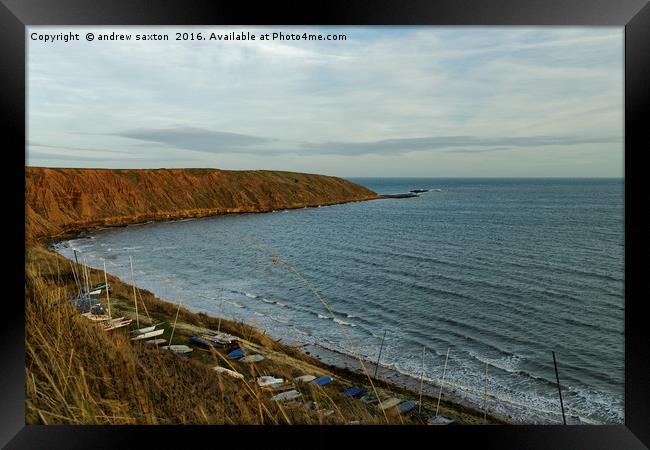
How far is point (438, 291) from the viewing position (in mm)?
17750

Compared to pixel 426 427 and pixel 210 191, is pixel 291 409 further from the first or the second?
pixel 210 191

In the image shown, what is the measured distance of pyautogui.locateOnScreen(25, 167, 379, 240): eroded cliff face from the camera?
37.2 metres

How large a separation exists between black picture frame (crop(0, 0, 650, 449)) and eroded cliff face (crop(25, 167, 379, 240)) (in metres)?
30.4

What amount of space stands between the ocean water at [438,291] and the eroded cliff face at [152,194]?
5.09 m

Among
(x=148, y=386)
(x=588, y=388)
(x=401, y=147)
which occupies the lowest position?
(x=588, y=388)

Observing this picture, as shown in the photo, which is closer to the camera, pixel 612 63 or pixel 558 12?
pixel 558 12

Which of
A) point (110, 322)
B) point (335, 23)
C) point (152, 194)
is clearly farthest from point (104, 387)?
point (152, 194)

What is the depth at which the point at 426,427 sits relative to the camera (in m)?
2.39

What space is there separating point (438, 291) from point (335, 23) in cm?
1632

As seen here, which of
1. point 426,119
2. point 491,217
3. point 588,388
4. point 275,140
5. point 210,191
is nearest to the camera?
point 588,388

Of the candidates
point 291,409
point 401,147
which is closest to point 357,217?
point 401,147

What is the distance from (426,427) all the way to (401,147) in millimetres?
47811

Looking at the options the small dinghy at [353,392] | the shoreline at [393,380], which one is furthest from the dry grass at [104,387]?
the small dinghy at [353,392]

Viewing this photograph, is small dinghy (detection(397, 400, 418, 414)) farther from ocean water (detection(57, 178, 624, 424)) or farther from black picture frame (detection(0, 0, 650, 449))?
black picture frame (detection(0, 0, 650, 449))
